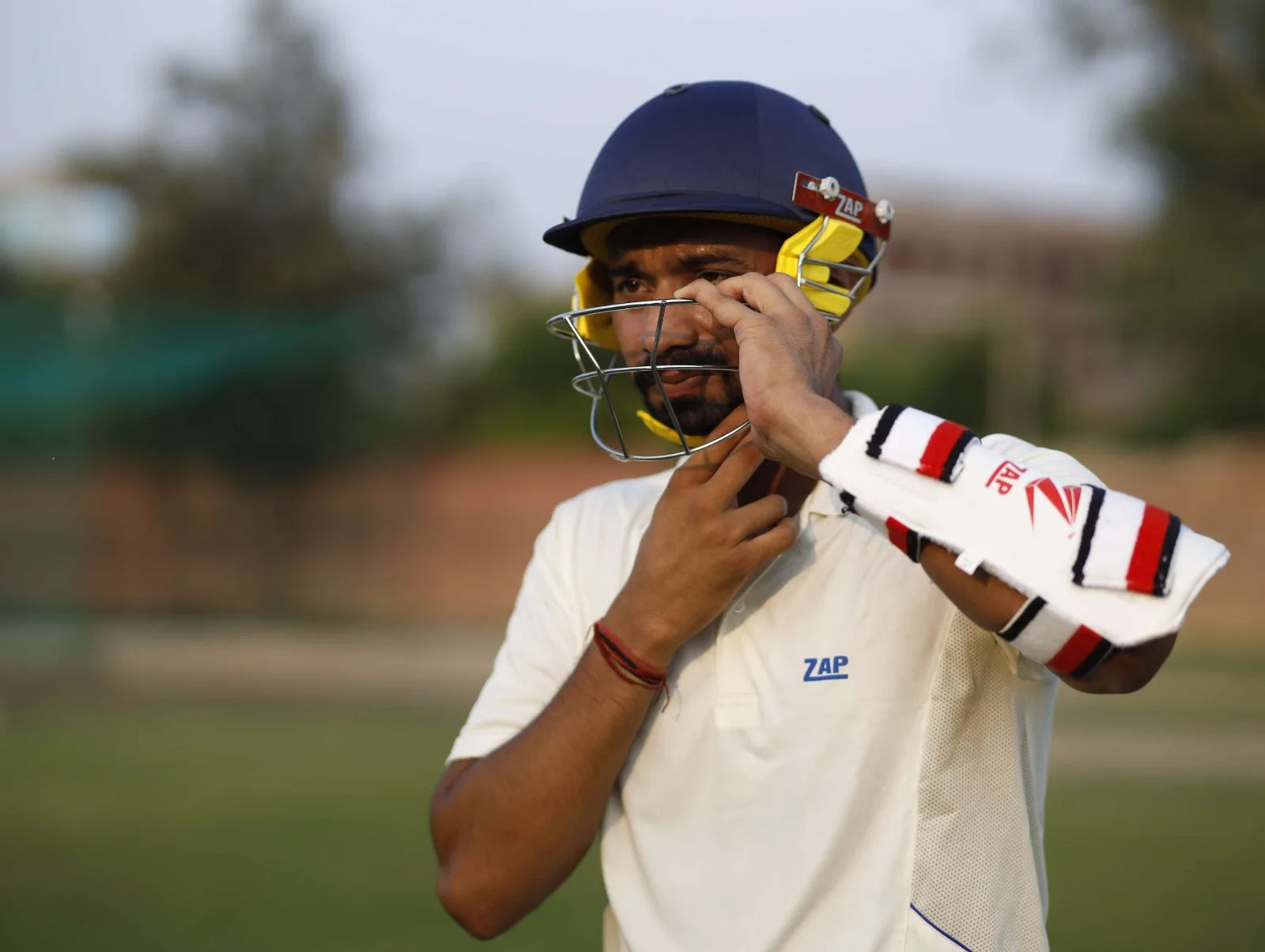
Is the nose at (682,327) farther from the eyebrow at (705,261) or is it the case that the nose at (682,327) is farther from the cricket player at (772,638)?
the eyebrow at (705,261)

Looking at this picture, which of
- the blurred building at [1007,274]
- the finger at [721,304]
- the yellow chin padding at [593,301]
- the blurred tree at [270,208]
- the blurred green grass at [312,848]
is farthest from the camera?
the blurred building at [1007,274]

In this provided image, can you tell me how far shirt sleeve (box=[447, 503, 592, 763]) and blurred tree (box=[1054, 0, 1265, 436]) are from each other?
2118 cm

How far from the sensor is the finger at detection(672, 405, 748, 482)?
2174mm

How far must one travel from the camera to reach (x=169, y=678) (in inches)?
591

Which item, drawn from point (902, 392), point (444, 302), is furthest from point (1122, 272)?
point (444, 302)

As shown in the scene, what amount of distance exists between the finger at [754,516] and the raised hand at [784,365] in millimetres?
217

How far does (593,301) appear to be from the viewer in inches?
113

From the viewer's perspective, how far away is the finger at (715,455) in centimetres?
217

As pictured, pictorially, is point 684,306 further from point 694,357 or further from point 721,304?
point 721,304

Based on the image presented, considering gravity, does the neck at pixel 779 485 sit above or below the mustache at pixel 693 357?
below

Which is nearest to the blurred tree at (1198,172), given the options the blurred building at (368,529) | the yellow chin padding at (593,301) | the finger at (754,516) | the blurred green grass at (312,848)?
the blurred building at (368,529)

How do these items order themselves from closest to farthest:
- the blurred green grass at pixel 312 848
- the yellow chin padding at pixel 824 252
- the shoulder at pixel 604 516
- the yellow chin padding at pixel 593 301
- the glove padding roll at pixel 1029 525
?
the glove padding roll at pixel 1029 525 → the yellow chin padding at pixel 824 252 → the shoulder at pixel 604 516 → the yellow chin padding at pixel 593 301 → the blurred green grass at pixel 312 848

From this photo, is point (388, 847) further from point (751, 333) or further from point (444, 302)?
point (444, 302)

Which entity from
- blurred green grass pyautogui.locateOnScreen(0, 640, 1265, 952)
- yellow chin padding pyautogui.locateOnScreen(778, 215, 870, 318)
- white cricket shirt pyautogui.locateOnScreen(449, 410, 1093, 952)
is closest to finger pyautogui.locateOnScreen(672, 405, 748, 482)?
white cricket shirt pyautogui.locateOnScreen(449, 410, 1093, 952)
